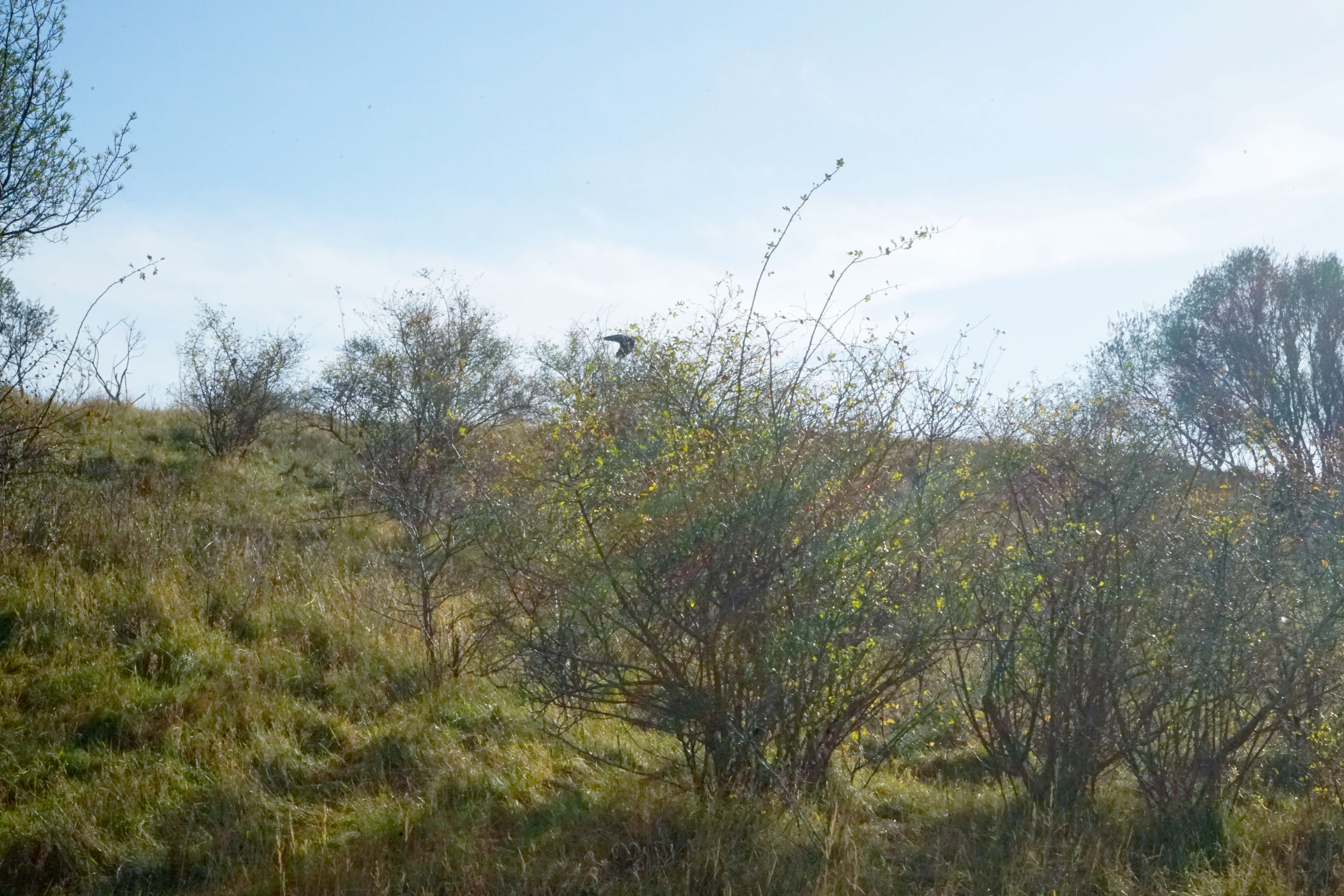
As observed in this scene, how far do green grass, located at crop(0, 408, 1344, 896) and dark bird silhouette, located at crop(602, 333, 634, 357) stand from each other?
2.31m

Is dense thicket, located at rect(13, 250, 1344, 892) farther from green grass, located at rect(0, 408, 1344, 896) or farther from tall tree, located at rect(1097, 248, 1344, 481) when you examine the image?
tall tree, located at rect(1097, 248, 1344, 481)

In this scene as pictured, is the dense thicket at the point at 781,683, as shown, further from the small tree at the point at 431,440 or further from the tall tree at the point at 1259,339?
the tall tree at the point at 1259,339

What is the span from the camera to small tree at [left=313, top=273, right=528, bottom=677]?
24.7 ft

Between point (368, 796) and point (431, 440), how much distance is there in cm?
475

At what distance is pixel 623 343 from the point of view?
7191mm

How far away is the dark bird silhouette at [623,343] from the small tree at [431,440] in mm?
1158

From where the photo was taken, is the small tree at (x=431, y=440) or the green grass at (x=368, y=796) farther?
the small tree at (x=431, y=440)

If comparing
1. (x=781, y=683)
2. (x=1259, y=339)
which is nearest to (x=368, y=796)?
(x=781, y=683)

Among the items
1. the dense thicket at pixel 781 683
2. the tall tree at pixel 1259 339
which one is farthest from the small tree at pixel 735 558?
the tall tree at pixel 1259 339

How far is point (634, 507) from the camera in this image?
15.1ft

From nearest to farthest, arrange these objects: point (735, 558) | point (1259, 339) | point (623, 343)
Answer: point (735, 558), point (623, 343), point (1259, 339)

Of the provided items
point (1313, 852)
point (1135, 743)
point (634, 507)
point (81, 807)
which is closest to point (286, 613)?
point (81, 807)

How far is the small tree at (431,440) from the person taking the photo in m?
7.54

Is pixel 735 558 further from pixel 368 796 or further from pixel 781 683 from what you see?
pixel 368 796
